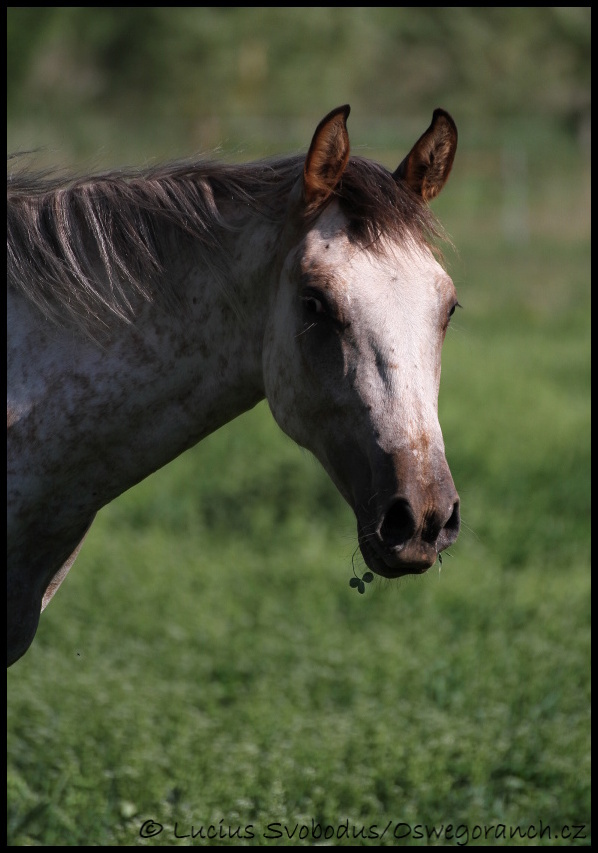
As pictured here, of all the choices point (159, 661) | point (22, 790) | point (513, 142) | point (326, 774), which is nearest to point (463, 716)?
point (326, 774)

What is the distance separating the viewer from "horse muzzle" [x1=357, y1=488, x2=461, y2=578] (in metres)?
2.11

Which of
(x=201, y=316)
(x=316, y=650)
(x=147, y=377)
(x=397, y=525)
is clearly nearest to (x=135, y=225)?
(x=201, y=316)

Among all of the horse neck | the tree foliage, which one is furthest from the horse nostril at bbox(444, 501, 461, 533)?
the tree foliage

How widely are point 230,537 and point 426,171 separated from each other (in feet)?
15.4

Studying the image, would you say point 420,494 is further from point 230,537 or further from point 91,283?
point 230,537

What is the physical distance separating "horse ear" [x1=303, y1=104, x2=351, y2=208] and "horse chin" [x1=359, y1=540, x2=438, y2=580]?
836 millimetres

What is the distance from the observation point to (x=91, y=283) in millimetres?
2469

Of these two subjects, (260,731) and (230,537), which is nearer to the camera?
(260,731)

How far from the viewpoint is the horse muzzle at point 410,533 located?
2109 mm

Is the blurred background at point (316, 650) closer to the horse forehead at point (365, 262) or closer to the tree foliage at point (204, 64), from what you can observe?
the horse forehead at point (365, 262)

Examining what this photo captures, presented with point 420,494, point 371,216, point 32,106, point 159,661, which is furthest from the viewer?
point 32,106

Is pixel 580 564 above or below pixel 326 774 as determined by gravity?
below

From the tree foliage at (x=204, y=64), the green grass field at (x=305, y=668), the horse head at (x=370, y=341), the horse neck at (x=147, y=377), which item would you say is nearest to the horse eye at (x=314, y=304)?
the horse head at (x=370, y=341)

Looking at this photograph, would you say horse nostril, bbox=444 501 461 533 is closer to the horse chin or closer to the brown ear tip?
the horse chin
